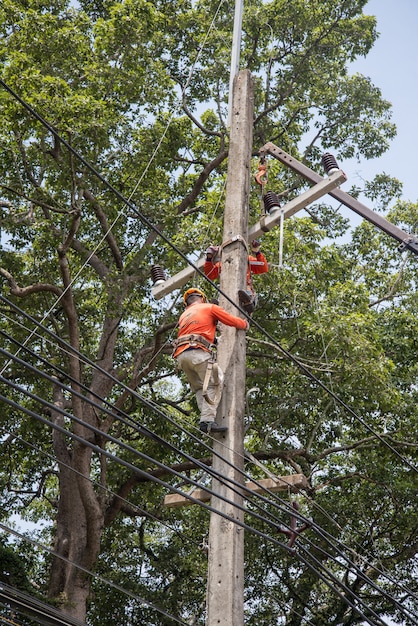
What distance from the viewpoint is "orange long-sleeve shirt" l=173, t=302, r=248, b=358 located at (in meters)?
7.16

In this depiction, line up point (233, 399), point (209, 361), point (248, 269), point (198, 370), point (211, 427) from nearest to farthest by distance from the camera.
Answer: point (211, 427)
point (233, 399)
point (209, 361)
point (198, 370)
point (248, 269)

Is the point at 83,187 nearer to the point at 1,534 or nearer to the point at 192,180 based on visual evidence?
the point at 192,180

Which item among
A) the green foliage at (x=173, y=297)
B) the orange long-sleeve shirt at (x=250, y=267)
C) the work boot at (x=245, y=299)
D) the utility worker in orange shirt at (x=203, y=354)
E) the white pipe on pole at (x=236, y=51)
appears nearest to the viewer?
the utility worker in orange shirt at (x=203, y=354)

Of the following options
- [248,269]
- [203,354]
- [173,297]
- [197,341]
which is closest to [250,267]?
[248,269]

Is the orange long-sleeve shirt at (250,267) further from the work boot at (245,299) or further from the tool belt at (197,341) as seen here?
the tool belt at (197,341)

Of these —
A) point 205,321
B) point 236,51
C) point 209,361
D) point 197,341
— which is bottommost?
point 209,361

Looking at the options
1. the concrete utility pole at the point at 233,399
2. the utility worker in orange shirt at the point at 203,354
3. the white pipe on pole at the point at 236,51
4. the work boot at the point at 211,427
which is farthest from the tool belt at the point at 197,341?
the white pipe on pole at the point at 236,51

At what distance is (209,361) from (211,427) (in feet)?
2.09

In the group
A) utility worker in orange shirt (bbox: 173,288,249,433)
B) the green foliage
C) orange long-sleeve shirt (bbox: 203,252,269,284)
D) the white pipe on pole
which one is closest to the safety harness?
utility worker in orange shirt (bbox: 173,288,249,433)

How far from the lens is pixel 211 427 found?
264 inches

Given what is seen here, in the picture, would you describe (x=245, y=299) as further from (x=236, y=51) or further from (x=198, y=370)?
(x=236, y=51)

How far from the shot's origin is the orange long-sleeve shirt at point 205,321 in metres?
7.16

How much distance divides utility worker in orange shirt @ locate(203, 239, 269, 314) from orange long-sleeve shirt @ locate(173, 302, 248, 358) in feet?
0.74

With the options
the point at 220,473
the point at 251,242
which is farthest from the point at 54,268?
the point at 220,473
